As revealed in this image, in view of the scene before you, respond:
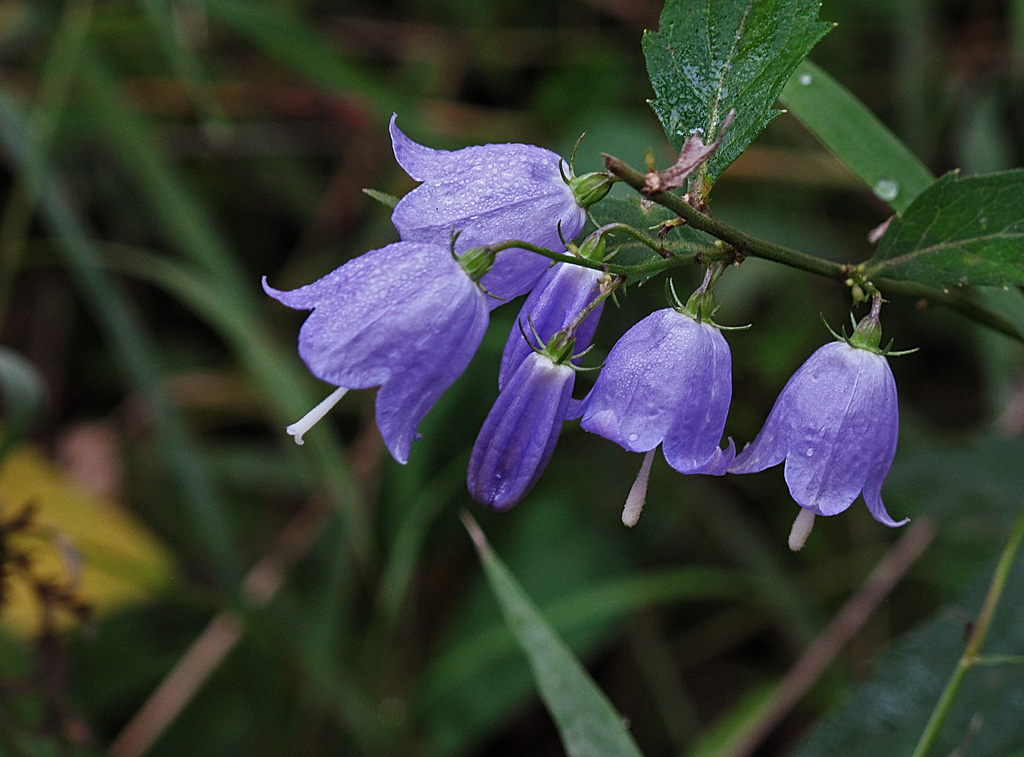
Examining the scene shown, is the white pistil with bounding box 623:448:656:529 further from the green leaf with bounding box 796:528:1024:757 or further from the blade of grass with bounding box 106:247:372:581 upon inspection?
the blade of grass with bounding box 106:247:372:581

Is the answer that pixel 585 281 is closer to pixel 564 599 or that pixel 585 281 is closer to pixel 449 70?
pixel 564 599

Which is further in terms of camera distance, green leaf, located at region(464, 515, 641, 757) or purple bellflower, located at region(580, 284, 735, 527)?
green leaf, located at region(464, 515, 641, 757)

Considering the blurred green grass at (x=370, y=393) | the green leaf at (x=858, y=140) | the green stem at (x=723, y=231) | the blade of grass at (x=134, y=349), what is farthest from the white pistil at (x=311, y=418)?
the blade of grass at (x=134, y=349)

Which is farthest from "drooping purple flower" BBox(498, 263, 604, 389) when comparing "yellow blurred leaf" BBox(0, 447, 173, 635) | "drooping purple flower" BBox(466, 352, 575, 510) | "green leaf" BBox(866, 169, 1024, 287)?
"yellow blurred leaf" BBox(0, 447, 173, 635)

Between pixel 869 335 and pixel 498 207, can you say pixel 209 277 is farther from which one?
pixel 869 335

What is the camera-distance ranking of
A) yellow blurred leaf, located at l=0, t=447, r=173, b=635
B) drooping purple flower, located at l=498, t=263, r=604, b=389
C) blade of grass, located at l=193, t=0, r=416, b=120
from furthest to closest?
blade of grass, located at l=193, t=0, r=416, b=120, yellow blurred leaf, located at l=0, t=447, r=173, b=635, drooping purple flower, located at l=498, t=263, r=604, b=389

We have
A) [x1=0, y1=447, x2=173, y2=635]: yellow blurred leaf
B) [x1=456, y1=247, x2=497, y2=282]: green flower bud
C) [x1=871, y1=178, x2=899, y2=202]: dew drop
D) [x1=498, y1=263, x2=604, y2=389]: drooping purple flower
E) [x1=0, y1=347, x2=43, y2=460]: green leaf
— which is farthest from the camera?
[x1=0, y1=447, x2=173, y2=635]: yellow blurred leaf
